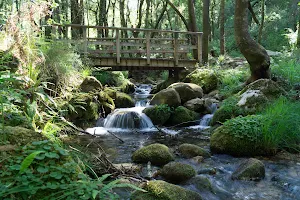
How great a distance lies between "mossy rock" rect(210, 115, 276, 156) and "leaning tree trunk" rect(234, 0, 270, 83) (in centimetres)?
362

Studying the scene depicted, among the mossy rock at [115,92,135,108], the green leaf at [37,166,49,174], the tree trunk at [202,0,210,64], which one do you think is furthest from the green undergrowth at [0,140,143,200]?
the tree trunk at [202,0,210,64]

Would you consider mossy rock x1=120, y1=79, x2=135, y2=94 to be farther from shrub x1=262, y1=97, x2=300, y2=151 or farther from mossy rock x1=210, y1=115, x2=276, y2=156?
shrub x1=262, y1=97, x2=300, y2=151

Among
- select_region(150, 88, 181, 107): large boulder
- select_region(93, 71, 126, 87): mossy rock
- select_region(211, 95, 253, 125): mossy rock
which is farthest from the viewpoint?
select_region(93, 71, 126, 87): mossy rock

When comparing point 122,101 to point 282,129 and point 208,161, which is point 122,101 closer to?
point 208,161

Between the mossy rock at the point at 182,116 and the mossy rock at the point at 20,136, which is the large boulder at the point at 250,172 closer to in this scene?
the mossy rock at the point at 20,136

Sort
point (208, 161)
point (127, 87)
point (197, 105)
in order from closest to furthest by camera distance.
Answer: point (208, 161), point (197, 105), point (127, 87)

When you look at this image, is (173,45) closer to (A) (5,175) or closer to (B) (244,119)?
(B) (244,119)

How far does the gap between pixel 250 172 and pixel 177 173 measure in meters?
1.21

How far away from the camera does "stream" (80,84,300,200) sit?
14.1ft

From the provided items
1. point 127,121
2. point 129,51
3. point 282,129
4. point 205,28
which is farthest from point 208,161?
point 205,28

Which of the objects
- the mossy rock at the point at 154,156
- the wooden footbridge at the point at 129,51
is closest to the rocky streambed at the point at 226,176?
the mossy rock at the point at 154,156

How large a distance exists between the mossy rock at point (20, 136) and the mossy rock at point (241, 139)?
4062 millimetres

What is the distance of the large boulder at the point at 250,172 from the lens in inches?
186

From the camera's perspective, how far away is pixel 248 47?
9305 millimetres
